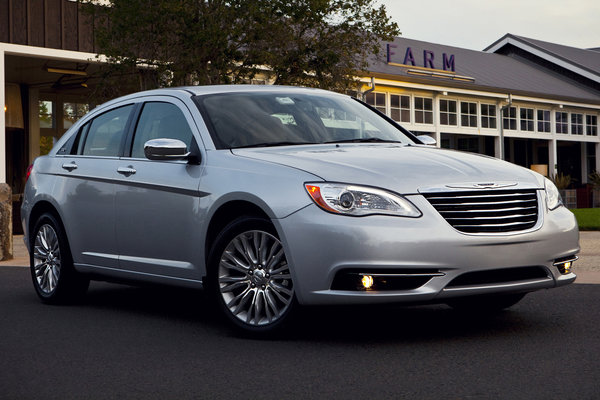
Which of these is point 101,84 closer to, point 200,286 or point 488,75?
point 200,286

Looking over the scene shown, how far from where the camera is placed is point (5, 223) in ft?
42.1

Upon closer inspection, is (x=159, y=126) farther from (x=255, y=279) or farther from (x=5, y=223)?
(x=5, y=223)

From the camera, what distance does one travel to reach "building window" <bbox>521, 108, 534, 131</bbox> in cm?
5138

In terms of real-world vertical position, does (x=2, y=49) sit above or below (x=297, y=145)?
above

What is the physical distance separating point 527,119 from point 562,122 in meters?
4.10

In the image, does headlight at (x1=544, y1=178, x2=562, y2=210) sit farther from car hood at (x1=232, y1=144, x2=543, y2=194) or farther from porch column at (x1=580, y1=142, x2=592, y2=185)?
porch column at (x1=580, y1=142, x2=592, y2=185)

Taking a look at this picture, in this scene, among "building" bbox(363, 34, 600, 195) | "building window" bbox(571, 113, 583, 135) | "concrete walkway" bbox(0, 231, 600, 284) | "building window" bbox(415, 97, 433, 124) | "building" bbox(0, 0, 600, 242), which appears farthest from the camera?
"building window" bbox(571, 113, 583, 135)

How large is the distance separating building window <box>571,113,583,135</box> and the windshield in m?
50.6

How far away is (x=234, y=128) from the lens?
663cm

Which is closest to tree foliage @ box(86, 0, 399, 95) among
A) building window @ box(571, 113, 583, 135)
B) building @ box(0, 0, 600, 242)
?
building @ box(0, 0, 600, 242)

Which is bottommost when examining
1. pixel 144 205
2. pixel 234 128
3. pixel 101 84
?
pixel 144 205

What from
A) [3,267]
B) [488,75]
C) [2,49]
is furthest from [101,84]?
[488,75]

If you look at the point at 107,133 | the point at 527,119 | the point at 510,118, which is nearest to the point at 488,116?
the point at 510,118

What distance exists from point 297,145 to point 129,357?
1.91 metres
